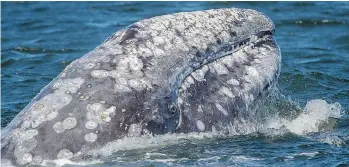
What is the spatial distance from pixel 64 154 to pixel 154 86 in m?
0.96

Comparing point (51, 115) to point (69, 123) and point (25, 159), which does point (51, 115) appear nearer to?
point (69, 123)

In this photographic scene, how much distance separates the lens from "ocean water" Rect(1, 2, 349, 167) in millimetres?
6027

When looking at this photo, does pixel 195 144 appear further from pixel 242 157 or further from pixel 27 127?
pixel 27 127

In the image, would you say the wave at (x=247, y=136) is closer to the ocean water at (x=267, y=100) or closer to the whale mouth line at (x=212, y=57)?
the ocean water at (x=267, y=100)

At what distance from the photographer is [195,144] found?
617 centimetres

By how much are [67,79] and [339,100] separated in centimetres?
444

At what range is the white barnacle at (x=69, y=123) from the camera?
221 inches

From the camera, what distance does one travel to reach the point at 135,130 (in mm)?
5797

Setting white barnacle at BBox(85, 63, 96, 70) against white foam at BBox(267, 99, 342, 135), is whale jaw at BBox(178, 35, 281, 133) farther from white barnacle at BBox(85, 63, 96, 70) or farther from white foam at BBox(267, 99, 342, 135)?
white barnacle at BBox(85, 63, 96, 70)

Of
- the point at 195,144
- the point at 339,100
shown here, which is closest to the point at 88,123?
the point at 195,144

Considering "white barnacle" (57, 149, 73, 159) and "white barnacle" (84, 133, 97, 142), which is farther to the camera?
"white barnacle" (84, 133, 97, 142)

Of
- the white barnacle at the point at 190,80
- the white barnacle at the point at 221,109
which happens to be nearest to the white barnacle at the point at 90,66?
the white barnacle at the point at 190,80

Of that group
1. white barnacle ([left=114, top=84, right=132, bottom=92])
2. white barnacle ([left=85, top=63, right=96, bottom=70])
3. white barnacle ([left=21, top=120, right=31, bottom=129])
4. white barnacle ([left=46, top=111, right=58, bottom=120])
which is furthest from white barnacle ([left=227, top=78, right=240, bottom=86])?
white barnacle ([left=21, top=120, right=31, bottom=129])

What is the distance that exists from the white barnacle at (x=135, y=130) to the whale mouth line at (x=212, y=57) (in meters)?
0.34
